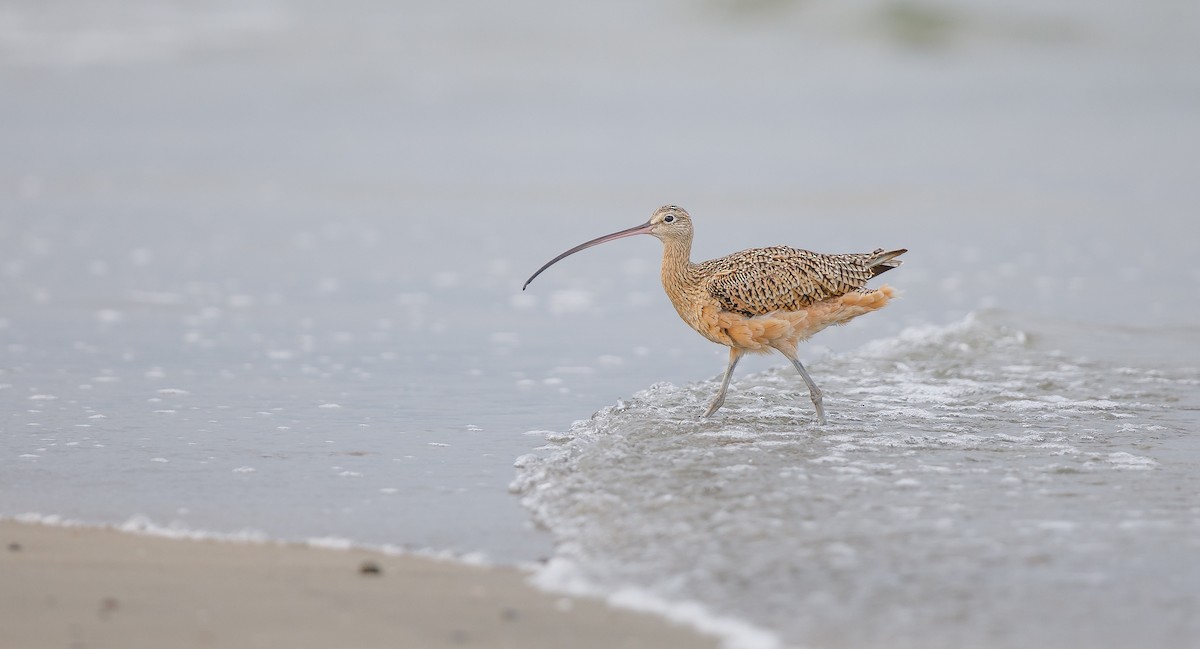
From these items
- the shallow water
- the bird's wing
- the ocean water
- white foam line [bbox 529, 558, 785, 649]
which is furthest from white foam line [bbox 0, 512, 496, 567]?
the bird's wing

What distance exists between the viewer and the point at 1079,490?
5.88 metres

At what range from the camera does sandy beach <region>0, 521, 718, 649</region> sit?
4383 millimetres

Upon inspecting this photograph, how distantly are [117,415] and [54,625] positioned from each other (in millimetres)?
3091

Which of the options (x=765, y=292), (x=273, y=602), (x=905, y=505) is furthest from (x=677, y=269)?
(x=273, y=602)

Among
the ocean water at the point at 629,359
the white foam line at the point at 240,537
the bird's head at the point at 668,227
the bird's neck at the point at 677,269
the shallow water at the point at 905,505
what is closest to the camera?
the shallow water at the point at 905,505

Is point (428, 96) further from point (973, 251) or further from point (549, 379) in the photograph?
point (549, 379)

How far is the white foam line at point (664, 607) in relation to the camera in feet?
14.3

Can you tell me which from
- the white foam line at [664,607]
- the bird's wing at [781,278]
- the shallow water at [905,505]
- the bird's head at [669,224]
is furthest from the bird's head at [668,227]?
the white foam line at [664,607]

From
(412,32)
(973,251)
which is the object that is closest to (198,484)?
(973,251)

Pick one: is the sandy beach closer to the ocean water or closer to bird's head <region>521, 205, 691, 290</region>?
the ocean water

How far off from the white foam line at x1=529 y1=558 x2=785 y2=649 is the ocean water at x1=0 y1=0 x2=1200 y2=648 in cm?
2

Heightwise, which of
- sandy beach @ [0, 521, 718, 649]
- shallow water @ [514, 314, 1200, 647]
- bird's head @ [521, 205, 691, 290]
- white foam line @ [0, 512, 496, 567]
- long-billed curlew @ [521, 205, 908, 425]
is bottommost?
A: sandy beach @ [0, 521, 718, 649]

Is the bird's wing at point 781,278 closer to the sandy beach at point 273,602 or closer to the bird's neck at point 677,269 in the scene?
the bird's neck at point 677,269

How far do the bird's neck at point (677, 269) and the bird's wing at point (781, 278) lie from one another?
0.11 metres
